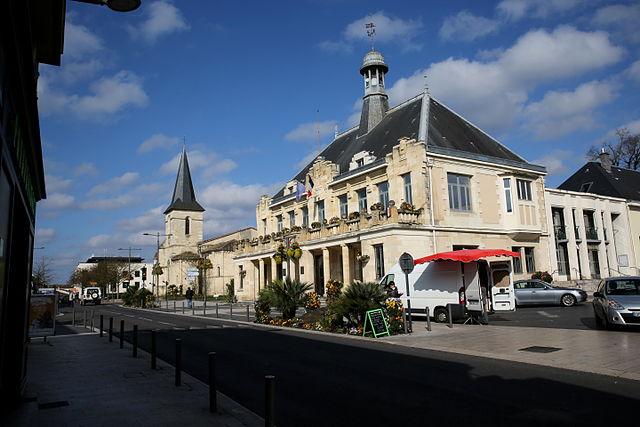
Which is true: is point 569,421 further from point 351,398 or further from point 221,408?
point 221,408

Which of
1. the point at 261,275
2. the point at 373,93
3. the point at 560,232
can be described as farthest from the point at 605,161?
the point at 261,275

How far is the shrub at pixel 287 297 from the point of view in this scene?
20.8m

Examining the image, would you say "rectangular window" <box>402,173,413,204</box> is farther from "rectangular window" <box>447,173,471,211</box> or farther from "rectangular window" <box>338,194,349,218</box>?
"rectangular window" <box>338,194,349,218</box>

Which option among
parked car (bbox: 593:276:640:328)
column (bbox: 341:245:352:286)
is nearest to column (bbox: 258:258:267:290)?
column (bbox: 341:245:352:286)

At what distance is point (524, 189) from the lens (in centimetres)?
3347

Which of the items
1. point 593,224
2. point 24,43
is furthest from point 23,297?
point 593,224

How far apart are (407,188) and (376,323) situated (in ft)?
53.2

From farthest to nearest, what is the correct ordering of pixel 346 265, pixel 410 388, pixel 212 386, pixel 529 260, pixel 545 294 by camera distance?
pixel 529 260, pixel 346 265, pixel 545 294, pixel 410 388, pixel 212 386

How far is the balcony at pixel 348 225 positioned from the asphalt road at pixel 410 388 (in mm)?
15266

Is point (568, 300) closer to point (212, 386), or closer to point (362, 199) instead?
point (362, 199)

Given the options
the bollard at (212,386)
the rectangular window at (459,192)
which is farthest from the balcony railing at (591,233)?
the bollard at (212,386)

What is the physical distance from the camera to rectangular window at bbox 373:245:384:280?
1117 inches

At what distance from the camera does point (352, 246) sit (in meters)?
31.9

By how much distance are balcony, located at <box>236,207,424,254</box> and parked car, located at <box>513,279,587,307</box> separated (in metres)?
6.72
